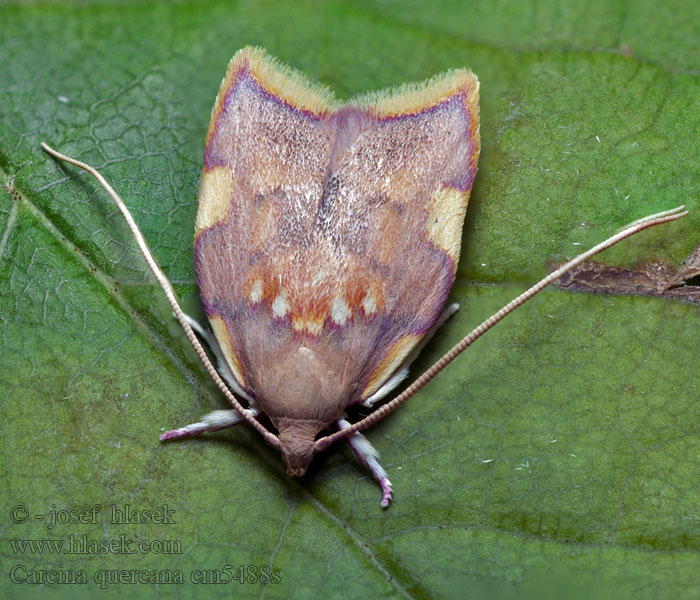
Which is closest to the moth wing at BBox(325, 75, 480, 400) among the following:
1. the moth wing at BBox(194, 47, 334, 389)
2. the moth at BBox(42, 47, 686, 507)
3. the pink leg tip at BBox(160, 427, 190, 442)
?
Result: the moth at BBox(42, 47, 686, 507)

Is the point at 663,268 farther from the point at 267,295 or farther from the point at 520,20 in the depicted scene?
the point at 267,295

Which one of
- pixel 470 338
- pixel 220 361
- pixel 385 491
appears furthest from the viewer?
pixel 220 361

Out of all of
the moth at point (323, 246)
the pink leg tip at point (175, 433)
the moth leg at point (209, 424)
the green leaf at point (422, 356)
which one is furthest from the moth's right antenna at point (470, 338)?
the pink leg tip at point (175, 433)

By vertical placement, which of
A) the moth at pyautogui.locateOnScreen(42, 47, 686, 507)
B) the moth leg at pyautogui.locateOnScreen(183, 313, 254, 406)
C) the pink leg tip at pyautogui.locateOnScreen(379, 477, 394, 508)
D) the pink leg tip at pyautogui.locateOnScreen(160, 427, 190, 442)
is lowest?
the pink leg tip at pyautogui.locateOnScreen(379, 477, 394, 508)

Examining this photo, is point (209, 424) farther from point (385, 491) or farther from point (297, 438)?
point (385, 491)

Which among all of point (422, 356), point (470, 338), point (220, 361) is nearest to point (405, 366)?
point (422, 356)

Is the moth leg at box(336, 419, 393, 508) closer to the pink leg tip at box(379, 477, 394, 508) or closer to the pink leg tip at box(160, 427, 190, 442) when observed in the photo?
the pink leg tip at box(379, 477, 394, 508)

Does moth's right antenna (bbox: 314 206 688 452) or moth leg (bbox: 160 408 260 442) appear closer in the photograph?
moth's right antenna (bbox: 314 206 688 452)
